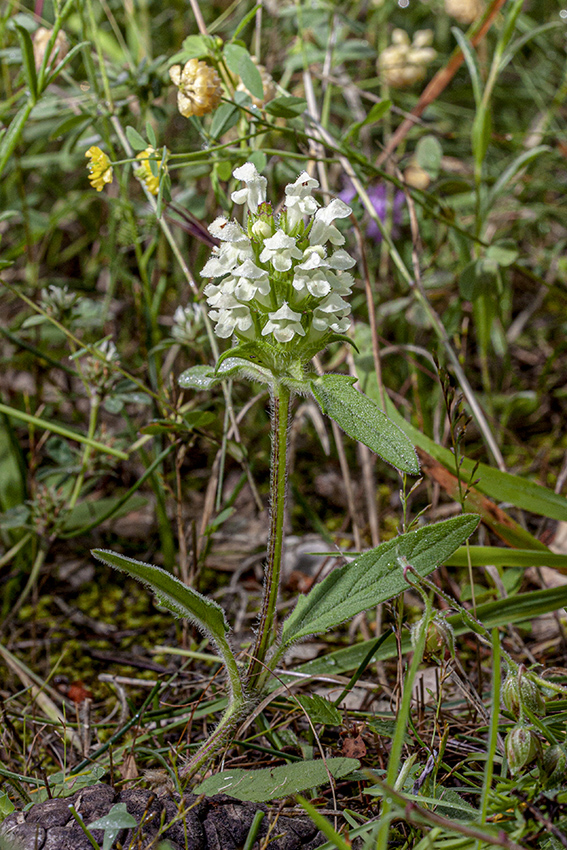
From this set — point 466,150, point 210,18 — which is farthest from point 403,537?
point 210,18

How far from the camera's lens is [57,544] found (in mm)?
1799

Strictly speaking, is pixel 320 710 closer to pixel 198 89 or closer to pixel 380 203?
pixel 198 89

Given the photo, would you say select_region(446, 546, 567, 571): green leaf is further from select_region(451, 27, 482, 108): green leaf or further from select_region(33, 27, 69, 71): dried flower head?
select_region(33, 27, 69, 71): dried flower head

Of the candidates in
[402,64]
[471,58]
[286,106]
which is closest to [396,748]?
[286,106]

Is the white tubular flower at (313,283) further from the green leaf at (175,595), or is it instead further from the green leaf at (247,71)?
the green leaf at (247,71)

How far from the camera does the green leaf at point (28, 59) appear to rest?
1.29 metres

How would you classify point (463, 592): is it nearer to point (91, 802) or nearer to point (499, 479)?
point (499, 479)

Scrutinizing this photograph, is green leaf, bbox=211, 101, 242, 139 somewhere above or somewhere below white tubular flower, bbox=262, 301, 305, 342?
above

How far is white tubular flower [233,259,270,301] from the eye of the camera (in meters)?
0.97

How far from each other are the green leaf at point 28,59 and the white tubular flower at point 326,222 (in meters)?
0.70

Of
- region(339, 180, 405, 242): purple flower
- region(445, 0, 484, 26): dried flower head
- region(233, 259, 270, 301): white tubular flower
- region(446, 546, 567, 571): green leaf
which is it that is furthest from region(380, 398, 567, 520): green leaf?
region(445, 0, 484, 26): dried flower head

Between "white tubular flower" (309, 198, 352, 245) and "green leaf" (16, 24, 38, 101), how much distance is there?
698 mm

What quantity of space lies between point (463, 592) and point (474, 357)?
116 centimetres

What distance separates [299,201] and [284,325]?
20cm
